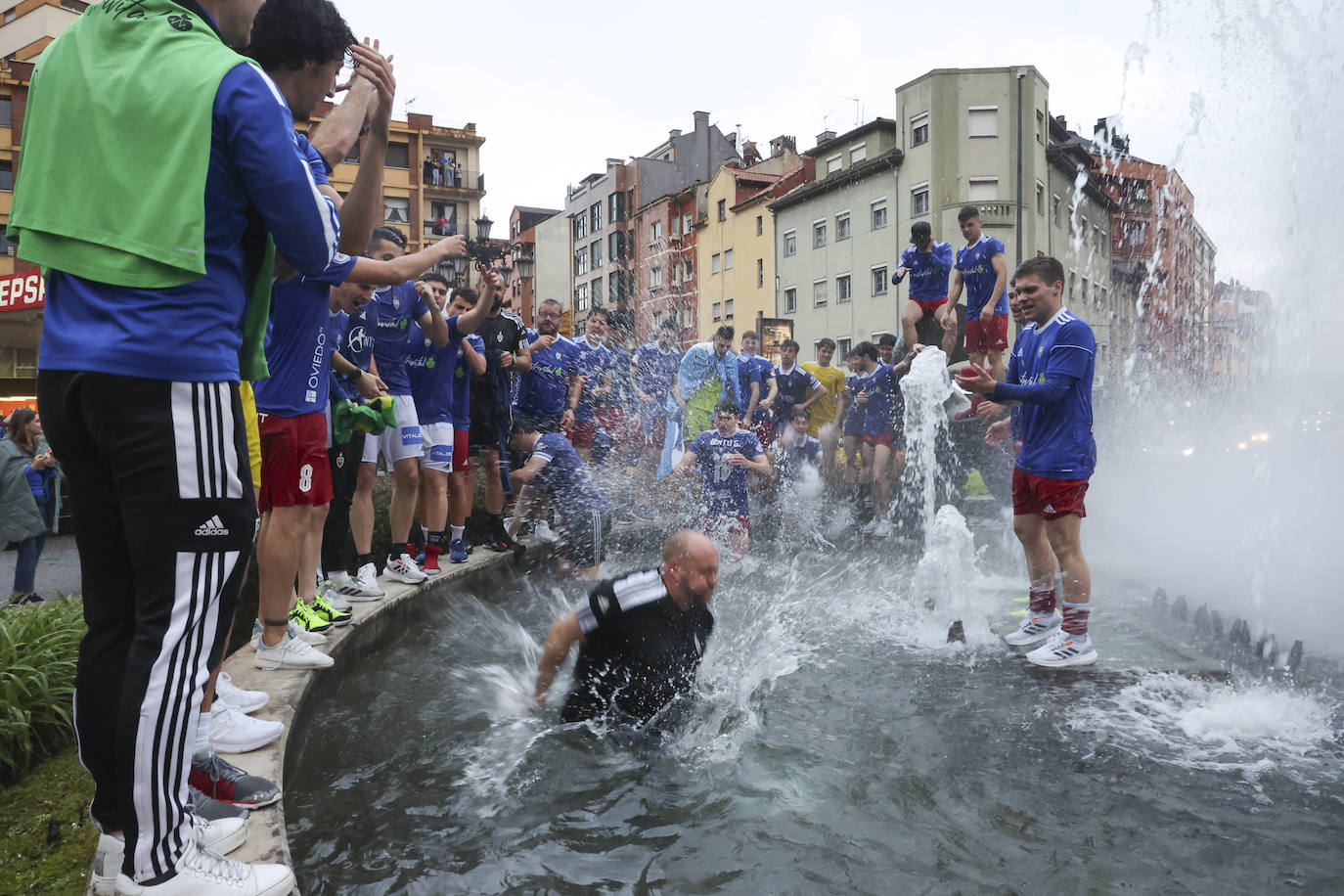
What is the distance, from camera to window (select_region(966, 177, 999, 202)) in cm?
3600

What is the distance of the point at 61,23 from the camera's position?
40.9 metres

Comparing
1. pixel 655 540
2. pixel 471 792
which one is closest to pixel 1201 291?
pixel 655 540

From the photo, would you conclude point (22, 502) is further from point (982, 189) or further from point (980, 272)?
point (982, 189)

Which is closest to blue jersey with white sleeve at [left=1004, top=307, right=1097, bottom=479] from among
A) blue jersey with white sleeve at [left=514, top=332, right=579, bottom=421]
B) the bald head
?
the bald head

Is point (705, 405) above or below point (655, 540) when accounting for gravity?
above

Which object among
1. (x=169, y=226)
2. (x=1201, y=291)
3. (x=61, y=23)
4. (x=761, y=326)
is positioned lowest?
(x=169, y=226)

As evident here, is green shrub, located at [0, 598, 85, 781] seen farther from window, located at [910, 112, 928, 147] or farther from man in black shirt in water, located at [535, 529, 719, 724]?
window, located at [910, 112, 928, 147]

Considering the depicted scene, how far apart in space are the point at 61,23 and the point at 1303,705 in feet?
175

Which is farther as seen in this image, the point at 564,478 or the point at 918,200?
the point at 918,200

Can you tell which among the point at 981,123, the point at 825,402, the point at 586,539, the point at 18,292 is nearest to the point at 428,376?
the point at 586,539

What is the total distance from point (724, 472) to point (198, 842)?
5946 mm

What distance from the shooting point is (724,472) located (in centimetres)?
763

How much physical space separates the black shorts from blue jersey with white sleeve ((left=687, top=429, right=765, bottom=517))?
1.03 meters

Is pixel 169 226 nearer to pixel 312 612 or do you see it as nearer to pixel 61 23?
pixel 312 612
